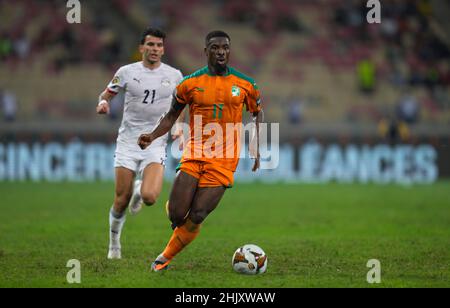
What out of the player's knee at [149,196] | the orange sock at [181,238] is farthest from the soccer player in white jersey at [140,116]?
the orange sock at [181,238]

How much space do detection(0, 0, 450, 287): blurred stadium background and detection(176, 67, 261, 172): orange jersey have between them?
1.23 m

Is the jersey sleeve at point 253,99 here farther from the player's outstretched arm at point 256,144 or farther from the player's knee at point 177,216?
the player's knee at point 177,216

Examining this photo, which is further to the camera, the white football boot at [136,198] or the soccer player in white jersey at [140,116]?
the white football boot at [136,198]

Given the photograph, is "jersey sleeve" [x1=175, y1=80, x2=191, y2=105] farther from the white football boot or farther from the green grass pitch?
the white football boot

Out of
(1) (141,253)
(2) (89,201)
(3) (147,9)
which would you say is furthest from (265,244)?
(3) (147,9)

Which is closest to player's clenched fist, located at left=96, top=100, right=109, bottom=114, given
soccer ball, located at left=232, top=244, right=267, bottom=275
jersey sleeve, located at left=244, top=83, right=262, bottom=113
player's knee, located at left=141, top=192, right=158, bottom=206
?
player's knee, located at left=141, top=192, right=158, bottom=206

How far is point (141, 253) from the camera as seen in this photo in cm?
1053

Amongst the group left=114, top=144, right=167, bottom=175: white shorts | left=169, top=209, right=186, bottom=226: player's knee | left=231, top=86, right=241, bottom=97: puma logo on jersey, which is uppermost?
left=231, top=86, right=241, bottom=97: puma logo on jersey

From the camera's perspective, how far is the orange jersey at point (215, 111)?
8.86 m

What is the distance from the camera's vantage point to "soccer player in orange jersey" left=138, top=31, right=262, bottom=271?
8.85 meters

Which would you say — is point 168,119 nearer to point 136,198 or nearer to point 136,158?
point 136,158

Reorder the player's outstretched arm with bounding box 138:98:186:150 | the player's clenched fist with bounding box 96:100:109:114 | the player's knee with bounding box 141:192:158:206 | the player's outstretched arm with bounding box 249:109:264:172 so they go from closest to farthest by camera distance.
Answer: the player's outstretched arm with bounding box 138:98:186:150, the player's outstretched arm with bounding box 249:109:264:172, the player's clenched fist with bounding box 96:100:109:114, the player's knee with bounding box 141:192:158:206

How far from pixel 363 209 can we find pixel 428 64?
15.7m

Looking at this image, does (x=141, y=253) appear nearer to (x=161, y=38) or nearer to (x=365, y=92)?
(x=161, y=38)
